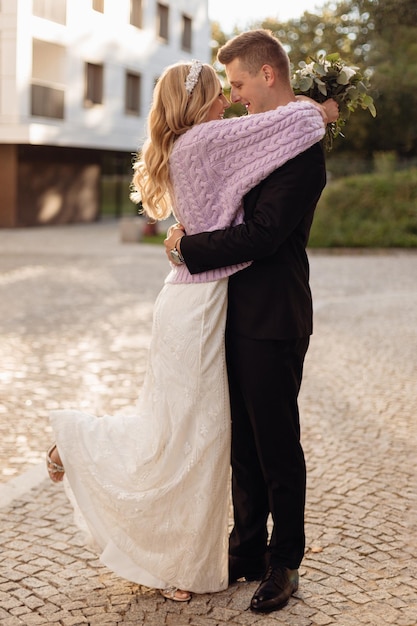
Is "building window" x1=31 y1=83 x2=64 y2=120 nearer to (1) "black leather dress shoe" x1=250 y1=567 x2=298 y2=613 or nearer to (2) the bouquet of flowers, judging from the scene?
(2) the bouquet of flowers

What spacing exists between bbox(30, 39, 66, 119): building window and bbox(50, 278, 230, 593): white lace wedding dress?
22.9 m

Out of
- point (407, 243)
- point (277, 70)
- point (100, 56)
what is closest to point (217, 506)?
point (277, 70)

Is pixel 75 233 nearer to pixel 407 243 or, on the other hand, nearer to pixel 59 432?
pixel 407 243

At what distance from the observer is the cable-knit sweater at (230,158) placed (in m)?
2.88

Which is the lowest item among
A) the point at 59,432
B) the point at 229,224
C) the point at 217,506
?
the point at 217,506

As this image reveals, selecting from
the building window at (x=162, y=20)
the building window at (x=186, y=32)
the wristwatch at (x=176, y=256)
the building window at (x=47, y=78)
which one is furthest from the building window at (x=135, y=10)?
the wristwatch at (x=176, y=256)

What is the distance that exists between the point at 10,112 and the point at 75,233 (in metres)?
3.90

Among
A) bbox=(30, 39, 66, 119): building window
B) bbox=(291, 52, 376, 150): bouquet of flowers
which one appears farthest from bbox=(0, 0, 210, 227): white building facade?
bbox=(291, 52, 376, 150): bouquet of flowers

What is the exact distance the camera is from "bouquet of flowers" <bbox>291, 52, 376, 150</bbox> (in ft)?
10.4

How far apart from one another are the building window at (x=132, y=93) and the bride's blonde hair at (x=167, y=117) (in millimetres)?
27856

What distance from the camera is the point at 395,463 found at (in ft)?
16.6

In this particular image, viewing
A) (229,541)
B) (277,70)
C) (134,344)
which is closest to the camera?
(277,70)

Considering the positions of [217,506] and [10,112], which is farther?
[10,112]

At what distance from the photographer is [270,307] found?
9.91 ft
